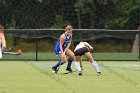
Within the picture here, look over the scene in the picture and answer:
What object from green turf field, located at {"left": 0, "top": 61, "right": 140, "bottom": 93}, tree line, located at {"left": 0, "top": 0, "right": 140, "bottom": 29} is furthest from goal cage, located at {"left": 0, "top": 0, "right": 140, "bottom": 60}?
green turf field, located at {"left": 0, "top": 61, "right": 140, "bottom": 93}

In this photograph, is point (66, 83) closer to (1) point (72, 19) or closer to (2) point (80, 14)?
(2) point (80, 14)

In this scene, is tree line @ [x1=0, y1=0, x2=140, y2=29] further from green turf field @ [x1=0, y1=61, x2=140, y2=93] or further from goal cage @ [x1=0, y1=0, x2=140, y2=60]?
green turf field @ [x1=0, y1=61, x2=140, y2=93]

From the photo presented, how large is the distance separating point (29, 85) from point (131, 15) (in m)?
29.3

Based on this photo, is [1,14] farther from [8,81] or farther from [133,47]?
[8,81]

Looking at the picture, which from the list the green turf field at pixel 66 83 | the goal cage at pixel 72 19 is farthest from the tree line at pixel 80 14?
the green turf field at pixel 66 83

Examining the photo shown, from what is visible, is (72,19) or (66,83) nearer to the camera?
(66,83)

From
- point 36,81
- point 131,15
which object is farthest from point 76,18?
point 36,81

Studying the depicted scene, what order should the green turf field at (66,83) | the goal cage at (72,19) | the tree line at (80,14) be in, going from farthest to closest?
1. the tree line at (80,14)
2. the goal cage at (72,19)
3. the green turf field at (66,83)

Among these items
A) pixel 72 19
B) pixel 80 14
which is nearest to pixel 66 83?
pixel 80 14

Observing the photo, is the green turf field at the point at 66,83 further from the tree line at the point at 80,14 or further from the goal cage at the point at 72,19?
the tree line at the point at 80,14

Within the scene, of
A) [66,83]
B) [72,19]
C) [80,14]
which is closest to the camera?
[66,83]

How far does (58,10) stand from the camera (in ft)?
131

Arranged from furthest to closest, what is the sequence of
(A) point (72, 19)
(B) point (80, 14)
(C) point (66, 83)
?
(A) point (72, 19) → (B) point (80, 14) → (C) point (66, 83)

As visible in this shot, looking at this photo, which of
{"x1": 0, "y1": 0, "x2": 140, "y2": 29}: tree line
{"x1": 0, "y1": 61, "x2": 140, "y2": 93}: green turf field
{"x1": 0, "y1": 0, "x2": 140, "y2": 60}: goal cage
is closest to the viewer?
{"x1": 0, "y1": 61, "x2": 140, "y2": 93}: green turf field
